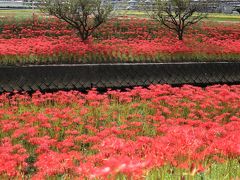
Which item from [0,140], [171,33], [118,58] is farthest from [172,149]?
[171,33]

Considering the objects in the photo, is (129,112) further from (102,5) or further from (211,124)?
(102,5)

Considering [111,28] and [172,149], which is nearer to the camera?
[172,149]

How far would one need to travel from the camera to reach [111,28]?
25.0 metres

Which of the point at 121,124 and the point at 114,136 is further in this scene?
the point at 121,124

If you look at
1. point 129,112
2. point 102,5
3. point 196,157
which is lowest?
point 129,112

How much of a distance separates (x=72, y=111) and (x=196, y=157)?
4.98 metres

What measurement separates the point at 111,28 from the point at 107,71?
36.8ft

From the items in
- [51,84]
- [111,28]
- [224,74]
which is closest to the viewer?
[51,84]

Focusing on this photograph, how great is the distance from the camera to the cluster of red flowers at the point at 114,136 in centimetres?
599

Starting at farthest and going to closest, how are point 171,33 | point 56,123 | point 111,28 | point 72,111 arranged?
point 111,28, point 171,33, point 72,111, point 56,123

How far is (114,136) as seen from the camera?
26.8 feet

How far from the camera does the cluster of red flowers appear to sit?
236 inches

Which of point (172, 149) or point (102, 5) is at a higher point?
point (102, 5)

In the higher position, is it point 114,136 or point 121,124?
point 114,136
